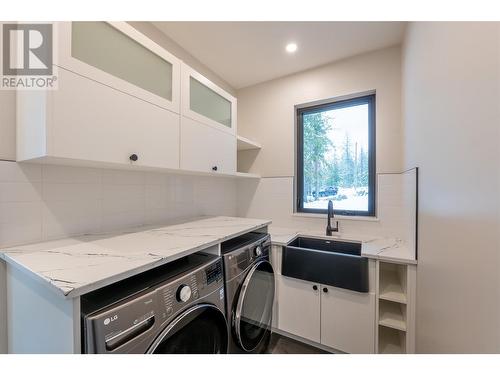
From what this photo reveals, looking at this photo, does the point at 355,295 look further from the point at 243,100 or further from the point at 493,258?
the point at 243,100

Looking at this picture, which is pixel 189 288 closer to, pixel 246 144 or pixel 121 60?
pixel 121 60

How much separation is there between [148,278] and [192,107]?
3.42ft

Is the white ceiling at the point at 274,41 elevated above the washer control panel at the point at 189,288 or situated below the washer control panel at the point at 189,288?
above

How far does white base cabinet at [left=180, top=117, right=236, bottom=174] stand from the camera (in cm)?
128

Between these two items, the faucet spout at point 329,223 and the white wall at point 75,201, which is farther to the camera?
the faucet spout at point 329,223

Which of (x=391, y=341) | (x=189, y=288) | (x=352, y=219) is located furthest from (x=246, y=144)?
(x=391, y=341)

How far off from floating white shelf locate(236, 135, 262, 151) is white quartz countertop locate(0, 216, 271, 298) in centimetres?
104

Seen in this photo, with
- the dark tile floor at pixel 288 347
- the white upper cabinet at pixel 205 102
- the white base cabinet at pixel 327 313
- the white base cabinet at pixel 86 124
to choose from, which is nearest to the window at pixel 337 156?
the white base cabinet at pixel 327 313

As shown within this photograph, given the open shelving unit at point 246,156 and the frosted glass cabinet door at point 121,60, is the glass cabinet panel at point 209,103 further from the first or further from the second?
the open shelving unit at point 246,156

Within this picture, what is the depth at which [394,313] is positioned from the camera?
1.44m

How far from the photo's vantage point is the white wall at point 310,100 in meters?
1.74

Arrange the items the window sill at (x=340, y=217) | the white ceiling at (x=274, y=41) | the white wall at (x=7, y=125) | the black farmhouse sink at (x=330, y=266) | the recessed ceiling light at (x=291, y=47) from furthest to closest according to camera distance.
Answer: the window sill at (x=340, y=217) < the recessed ceiling light at (x=291, y=47) < the white ceiling at (x=274, y=41) < the black farmhouse sink at (x=330, y=266) < the white wall at (x=7, y=125)
